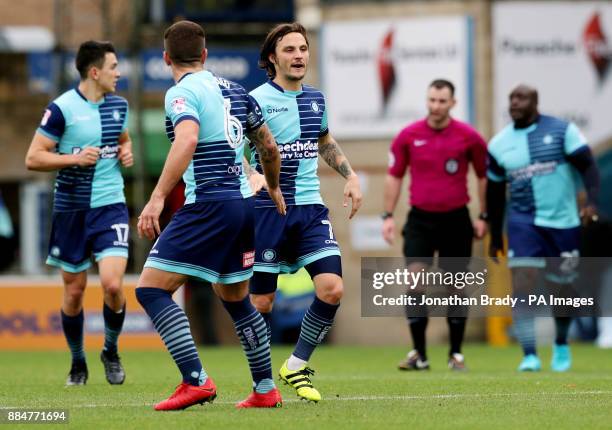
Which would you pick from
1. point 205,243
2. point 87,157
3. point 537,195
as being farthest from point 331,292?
point 537,195

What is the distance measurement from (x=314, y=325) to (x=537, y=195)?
4.30 metres

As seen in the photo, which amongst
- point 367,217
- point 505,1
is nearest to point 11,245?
point 367,217

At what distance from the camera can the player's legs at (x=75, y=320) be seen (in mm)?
10680

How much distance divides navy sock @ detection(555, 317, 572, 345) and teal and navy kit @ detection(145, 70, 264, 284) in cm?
534

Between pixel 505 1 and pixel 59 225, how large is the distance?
38.2 feet

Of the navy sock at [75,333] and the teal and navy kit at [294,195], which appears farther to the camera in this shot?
the navy sock at [75,333]

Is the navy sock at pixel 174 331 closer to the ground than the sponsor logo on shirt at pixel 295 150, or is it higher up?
closer to the ground

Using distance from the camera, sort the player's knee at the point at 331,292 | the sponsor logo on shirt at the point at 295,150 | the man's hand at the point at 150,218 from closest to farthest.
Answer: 1. the man's hand at the point at 150,218
2. the player's knee at the point at 331,292
3. the sponsor logo on shirt at the point at 295,150

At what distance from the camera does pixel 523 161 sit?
12.6 m

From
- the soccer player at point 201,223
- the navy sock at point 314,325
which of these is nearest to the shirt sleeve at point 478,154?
the navy sock at point 314,325

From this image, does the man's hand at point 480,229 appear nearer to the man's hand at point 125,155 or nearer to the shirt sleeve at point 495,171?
the shirt sleeve at point 495,171

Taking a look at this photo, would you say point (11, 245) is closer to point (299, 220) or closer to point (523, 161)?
point (523, 161)

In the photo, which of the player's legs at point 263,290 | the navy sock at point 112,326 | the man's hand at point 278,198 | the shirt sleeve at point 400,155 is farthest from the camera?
the shirt sleeve at point 400,155

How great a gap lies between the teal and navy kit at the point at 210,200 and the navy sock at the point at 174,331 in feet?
0.59
